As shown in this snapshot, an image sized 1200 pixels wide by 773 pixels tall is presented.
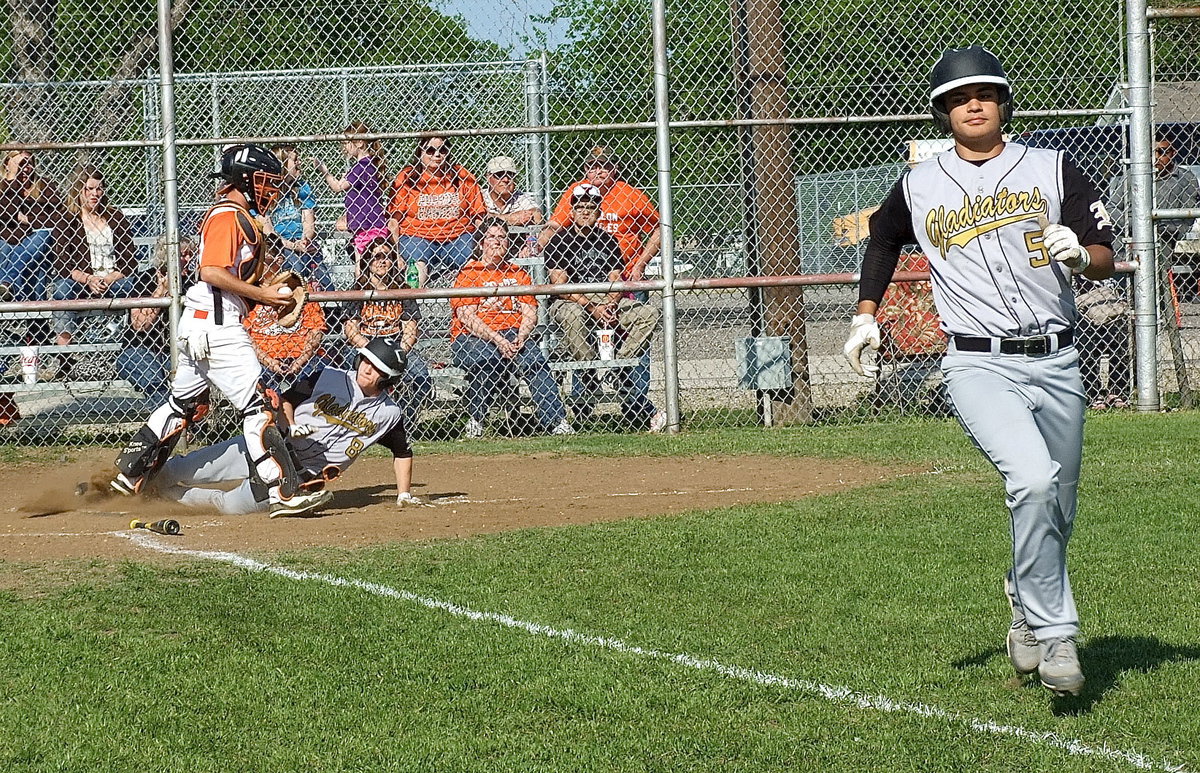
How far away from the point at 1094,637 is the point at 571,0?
843 cm

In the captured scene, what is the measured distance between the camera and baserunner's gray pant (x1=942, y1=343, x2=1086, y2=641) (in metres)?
4.39

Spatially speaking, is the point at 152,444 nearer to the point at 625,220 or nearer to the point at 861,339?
the point at 625,220

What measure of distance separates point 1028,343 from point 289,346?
8.46 meters

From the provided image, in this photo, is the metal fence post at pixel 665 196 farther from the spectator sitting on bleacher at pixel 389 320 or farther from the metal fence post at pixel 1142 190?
the metal fence post at pixel 1142 190

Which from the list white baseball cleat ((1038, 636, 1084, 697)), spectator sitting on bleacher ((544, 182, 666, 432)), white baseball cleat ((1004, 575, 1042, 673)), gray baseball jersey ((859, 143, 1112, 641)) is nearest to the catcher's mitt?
spectator sitting on bleacher ((544, 182, 666, 432))

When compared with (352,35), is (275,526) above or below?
below

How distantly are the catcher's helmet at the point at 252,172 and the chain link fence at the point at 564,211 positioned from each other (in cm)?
285

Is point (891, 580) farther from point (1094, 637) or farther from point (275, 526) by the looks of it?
point (275, 526)

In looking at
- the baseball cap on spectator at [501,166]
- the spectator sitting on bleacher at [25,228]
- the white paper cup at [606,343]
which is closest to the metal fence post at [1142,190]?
the white paper cup at [606,343]

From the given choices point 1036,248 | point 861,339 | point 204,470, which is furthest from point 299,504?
point 1036,248

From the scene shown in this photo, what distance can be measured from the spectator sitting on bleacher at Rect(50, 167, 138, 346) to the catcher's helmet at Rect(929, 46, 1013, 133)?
8.94 metres

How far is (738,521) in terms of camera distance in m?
7.86

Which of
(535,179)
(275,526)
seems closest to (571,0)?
(535,179)

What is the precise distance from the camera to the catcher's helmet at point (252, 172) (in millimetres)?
8641
